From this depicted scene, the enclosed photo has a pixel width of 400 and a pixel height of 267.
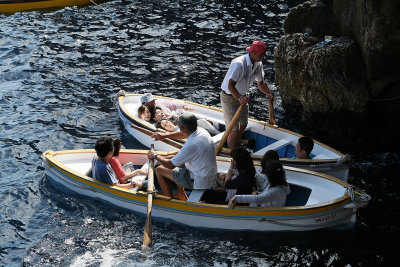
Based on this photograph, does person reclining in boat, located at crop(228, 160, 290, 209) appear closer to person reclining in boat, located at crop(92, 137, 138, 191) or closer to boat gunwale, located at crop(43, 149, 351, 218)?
boat gunwale, located at crop(43, 149, 351, 218)

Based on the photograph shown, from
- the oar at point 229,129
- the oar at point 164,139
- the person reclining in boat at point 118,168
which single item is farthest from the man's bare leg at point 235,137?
the person reclining in boat at point 118,168

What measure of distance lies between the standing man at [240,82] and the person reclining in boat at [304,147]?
1.38 meters

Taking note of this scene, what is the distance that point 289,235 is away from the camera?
395 inches

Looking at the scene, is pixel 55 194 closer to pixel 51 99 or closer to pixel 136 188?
pixel 136 188

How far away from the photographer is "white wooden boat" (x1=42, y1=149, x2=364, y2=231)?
31.9 feet

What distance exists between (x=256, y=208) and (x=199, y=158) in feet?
4.71

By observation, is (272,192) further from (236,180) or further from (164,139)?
(164,139)

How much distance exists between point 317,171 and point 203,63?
7795mm

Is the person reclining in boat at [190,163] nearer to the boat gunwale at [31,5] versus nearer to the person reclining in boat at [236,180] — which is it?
the person reclining in boat at [236,180]

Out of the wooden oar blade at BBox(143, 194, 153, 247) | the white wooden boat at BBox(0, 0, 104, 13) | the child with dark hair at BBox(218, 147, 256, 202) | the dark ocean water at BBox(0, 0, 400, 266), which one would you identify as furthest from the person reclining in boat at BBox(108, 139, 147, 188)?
the white wooden boat at BBox(0, 0, 104, 13)

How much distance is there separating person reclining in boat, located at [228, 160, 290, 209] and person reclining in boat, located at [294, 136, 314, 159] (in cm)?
163

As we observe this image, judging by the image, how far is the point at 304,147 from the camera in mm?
11195

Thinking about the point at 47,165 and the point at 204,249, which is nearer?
the point at 204,249

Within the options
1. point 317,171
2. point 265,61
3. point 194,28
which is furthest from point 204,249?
point 194,28
